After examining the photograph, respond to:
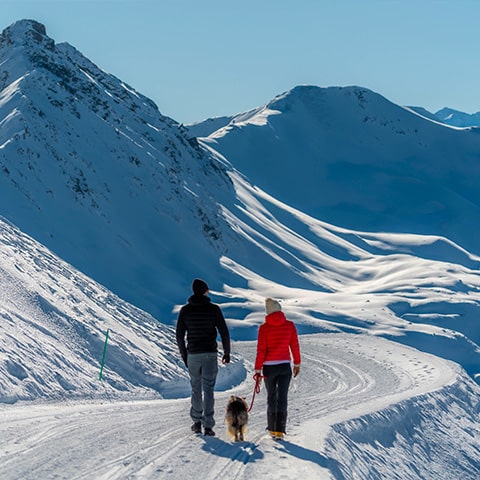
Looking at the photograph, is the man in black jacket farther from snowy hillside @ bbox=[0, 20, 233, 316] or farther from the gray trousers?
snowy hillside @ bbox=[0, 20, 233, 316]

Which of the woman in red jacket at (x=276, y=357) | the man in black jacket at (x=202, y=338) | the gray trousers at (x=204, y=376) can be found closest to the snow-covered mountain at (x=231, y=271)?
the gray trousers at (x=204, y=376)

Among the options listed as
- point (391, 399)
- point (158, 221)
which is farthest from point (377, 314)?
point (391, 399)

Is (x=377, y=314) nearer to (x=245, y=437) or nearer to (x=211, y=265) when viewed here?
(x=211, y=265)

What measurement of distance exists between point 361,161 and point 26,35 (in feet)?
243

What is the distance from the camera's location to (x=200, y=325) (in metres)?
10.3

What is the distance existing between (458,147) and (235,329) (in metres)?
111

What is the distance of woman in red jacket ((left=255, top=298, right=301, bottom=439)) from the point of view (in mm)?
10445

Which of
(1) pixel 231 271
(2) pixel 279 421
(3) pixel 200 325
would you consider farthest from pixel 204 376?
(1) pixel 231 271

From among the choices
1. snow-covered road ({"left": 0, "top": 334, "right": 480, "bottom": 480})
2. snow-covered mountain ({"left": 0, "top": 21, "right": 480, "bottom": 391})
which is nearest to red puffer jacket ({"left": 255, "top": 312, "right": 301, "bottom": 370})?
snow-covered road ({"left": 0, "top": 334, "right": 480, "bottom": 480})

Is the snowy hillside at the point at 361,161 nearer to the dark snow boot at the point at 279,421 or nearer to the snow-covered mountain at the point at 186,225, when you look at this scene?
the snow-covered mountain at the point at 186,225

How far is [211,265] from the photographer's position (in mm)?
63844

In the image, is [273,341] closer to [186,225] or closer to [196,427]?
[196,427]

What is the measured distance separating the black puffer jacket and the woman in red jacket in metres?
0.51

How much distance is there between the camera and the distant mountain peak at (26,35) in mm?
80812
